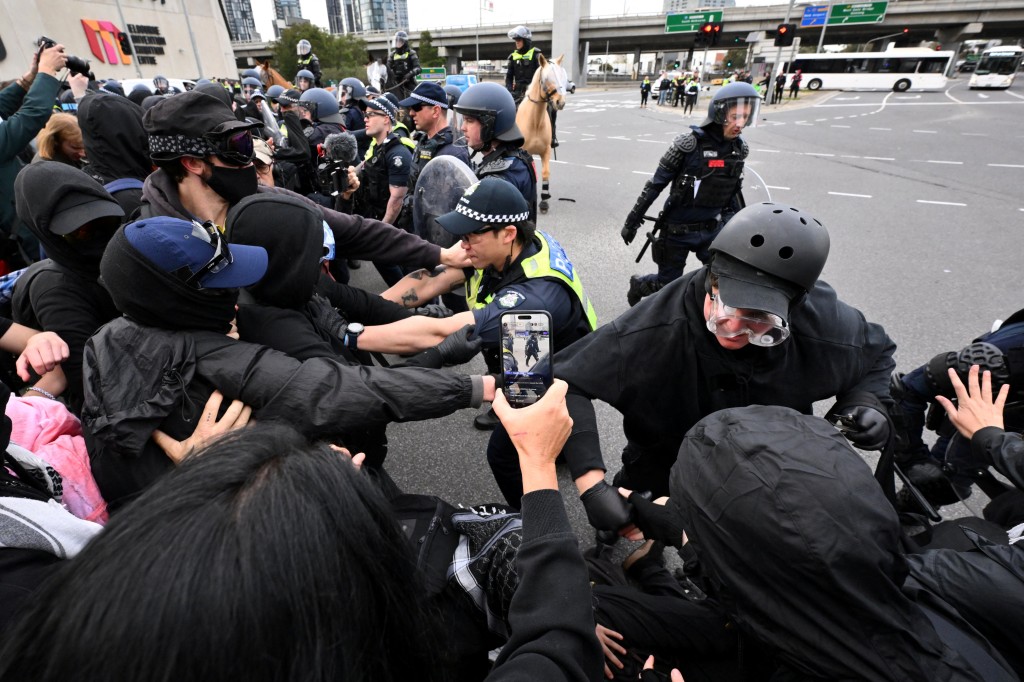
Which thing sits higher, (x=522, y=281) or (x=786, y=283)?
(x=786, y=283)

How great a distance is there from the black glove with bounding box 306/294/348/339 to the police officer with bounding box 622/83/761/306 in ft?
9.02

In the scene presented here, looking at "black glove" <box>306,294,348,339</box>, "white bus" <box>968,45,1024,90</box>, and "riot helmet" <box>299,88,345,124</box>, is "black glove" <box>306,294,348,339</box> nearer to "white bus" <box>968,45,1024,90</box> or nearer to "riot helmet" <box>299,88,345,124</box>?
"riot helmet" <box>299,88,345,124</box>

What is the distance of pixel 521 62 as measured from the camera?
805 centimetres

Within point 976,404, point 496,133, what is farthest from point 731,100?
point 976,404

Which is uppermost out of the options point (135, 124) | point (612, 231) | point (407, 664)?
point (135, 124)

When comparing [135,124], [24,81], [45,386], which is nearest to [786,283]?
[45,386]

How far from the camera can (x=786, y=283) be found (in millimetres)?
1416

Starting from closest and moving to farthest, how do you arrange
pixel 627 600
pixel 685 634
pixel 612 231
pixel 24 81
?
pixel 685 634
pixel 627 600
pixel 24 81
pixel 612 231

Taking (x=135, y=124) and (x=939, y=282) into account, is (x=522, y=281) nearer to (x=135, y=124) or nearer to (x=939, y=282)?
(x=135, y=124)

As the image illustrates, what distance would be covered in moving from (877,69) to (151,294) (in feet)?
123

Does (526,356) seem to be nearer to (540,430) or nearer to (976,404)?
(540,430)

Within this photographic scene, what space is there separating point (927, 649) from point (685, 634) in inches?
21.2

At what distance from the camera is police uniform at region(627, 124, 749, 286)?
3.71 m

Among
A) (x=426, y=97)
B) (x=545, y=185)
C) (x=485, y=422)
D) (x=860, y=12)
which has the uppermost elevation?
(x=860, y=12)
